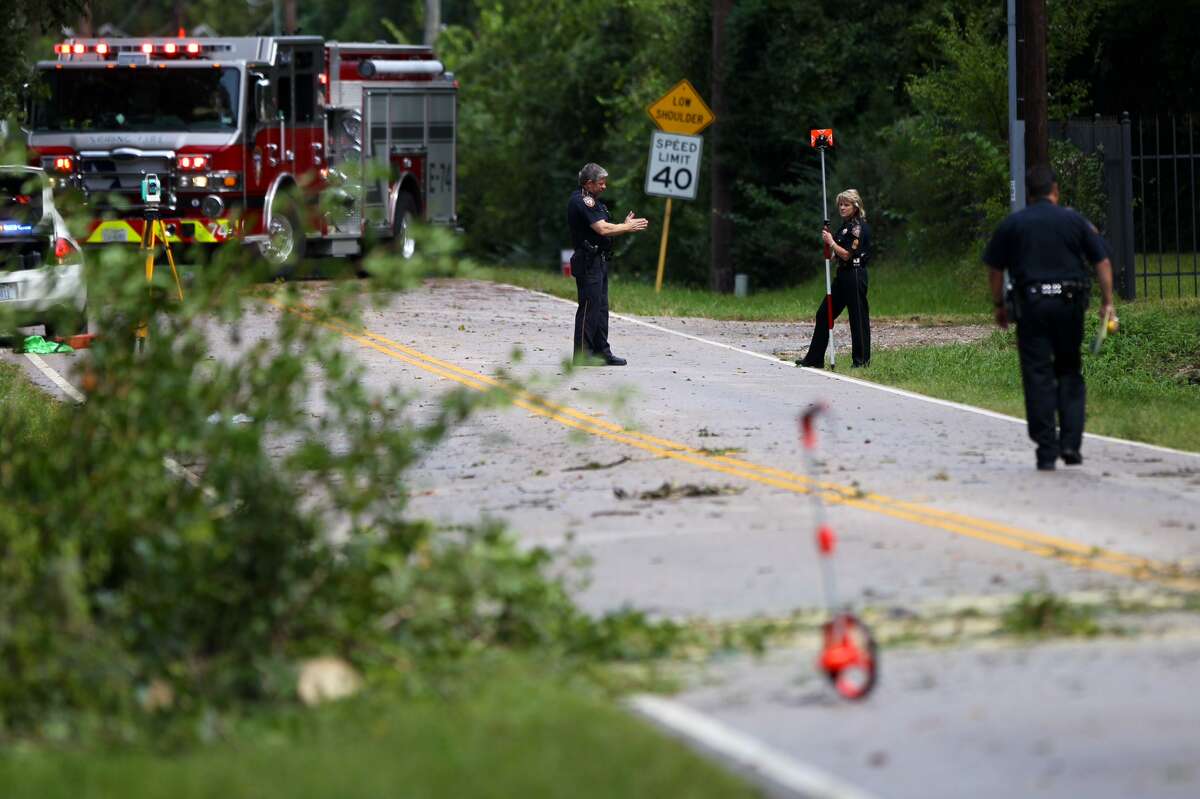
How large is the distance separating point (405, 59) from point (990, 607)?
24749 mm

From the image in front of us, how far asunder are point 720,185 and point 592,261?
55.3ft

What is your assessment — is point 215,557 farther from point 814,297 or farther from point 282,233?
point 814,297

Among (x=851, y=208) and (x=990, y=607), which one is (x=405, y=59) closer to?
(x=851, y=208)

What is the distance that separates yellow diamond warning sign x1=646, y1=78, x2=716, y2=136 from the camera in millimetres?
30656

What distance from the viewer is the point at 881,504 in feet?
38.7

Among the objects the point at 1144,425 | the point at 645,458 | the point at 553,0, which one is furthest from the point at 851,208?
the point at 553,0

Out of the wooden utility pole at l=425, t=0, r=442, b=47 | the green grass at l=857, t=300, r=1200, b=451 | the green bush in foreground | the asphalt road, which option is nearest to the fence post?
the green grass at l=857, t=300, r=1200, b=451

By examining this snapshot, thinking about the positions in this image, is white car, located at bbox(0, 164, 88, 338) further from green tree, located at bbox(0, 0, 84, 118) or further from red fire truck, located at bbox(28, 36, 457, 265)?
red fire truck, located at bbox(28, 36, 457, 265)

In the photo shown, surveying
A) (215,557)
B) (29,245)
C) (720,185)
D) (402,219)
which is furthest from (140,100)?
(215,557)

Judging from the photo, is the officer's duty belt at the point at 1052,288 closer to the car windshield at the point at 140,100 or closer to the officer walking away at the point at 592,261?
the officer walking away at the point at 592,261

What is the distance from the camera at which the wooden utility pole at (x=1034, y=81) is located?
21.7m

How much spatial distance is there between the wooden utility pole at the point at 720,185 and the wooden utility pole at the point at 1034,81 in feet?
43.0

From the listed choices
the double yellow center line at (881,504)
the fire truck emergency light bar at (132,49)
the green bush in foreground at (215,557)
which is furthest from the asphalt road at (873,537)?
the fire truck emergency light bar at (132,49)

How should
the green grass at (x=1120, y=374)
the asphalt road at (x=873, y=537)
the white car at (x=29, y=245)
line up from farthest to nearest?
1. the white car at (x=29, y=245)
2. the green grass at (x=1120, y=374)
3. the asphalt road at (x=873, y=537)
